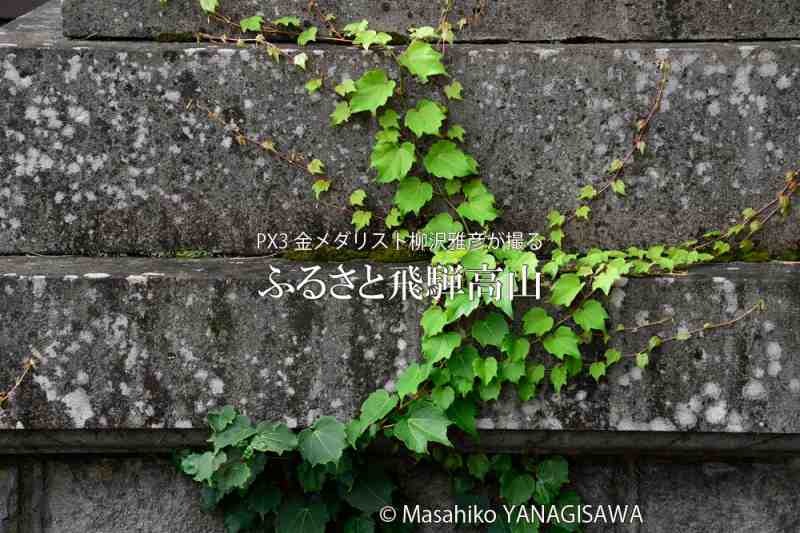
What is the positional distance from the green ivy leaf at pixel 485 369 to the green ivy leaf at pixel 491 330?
34mm

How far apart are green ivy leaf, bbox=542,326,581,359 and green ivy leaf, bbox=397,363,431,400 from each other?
248 millimetres

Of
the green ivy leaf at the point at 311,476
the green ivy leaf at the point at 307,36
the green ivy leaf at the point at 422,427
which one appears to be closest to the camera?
the green ivy leaf at the point at 422,427

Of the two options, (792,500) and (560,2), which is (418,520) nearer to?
(792,500)

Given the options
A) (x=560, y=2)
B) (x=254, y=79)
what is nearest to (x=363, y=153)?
(x=254, y=79)

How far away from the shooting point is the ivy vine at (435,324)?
5.24 ft

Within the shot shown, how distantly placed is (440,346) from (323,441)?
30cm

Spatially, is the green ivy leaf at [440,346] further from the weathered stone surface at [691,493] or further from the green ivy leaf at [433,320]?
the weathered stone surface at [691,493]

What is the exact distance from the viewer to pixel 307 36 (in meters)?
1.81

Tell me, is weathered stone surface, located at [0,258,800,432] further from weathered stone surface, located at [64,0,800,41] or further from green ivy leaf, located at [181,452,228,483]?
weathered stone surface, located at [64,0,800,41]

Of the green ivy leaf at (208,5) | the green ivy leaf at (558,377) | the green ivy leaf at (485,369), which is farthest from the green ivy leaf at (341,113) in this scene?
the green ivy leaf at (558,377)

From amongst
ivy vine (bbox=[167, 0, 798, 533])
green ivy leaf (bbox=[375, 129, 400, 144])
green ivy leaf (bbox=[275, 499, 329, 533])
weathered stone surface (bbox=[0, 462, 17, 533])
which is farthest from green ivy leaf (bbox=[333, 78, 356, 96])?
weathered stone surface (bbox=[0, 462, 17, 533])

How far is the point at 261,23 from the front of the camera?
6.00 ft

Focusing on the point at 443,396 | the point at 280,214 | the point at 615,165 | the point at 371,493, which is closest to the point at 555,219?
the point at 615,165

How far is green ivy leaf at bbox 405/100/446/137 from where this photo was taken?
5.68 ft
